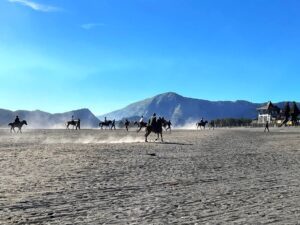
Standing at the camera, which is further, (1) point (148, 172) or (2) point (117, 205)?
(1) point (148, 172)

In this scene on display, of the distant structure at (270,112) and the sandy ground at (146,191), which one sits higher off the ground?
the distant structure at (270,112)

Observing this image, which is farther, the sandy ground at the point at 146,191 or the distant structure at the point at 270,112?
the distant structure at the point at 270,112

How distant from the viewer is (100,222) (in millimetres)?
8898

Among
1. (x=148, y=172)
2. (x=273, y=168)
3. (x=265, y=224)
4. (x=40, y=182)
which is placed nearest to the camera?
(x=265, y=224)

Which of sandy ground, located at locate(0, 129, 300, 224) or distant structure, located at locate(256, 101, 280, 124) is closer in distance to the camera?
sandy ground, located at locate(0, 129, 300, 224)

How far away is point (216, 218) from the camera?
9211 millimetres

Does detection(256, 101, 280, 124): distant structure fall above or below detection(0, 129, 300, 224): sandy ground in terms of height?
above

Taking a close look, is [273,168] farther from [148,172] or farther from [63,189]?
[63,189]

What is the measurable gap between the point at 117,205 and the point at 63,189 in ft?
8.55

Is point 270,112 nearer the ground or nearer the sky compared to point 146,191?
nearer the sky

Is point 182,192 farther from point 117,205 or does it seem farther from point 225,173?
point 225,173

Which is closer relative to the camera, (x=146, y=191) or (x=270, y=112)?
(x=146, y=191)

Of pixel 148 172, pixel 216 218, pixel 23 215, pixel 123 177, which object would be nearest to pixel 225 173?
pixel 148 172

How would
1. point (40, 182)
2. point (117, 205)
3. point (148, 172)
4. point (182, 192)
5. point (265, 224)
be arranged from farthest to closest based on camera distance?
point (148, 172), point (40, 182), point (182, 192), point (117, 205), point (265, 224)
